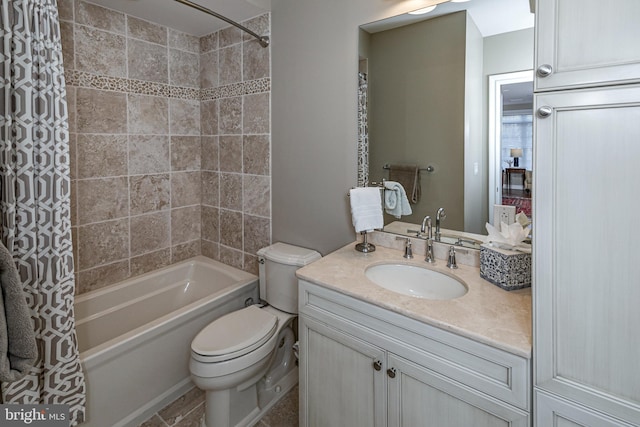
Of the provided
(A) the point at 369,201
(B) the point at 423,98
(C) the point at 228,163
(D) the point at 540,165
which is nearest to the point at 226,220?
(C) the point at 228,163

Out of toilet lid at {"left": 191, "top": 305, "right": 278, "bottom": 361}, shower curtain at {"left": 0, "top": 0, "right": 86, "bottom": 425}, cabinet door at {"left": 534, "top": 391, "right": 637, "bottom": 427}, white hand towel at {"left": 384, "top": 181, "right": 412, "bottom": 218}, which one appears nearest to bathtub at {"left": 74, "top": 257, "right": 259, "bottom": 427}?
shower curtain at {"left": 0, "top": 0, "right": 86, "bottom": 425}

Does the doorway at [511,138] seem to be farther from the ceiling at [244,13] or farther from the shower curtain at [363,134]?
the shower curtain at [363,134]

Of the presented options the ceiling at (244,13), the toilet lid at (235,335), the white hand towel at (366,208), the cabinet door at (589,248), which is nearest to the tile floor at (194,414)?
the toilet lid at (235,335)

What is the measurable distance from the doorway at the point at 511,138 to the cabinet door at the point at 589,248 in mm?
425

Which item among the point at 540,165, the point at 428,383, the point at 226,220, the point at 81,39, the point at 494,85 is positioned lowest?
the point at 428,383

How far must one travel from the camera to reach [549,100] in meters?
0.85

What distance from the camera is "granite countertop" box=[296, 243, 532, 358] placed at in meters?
0.98

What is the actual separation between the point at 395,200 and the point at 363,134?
15.8 inches

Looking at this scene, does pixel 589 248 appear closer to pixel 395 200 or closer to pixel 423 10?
pixel 395 200

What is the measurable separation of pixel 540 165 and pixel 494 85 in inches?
26.9

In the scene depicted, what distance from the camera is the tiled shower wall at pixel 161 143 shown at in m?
→ 2.04

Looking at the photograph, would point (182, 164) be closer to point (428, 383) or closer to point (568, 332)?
point (428, 383)

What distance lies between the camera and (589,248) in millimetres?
823

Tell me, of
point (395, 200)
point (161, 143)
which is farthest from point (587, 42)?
point (161, 143)
